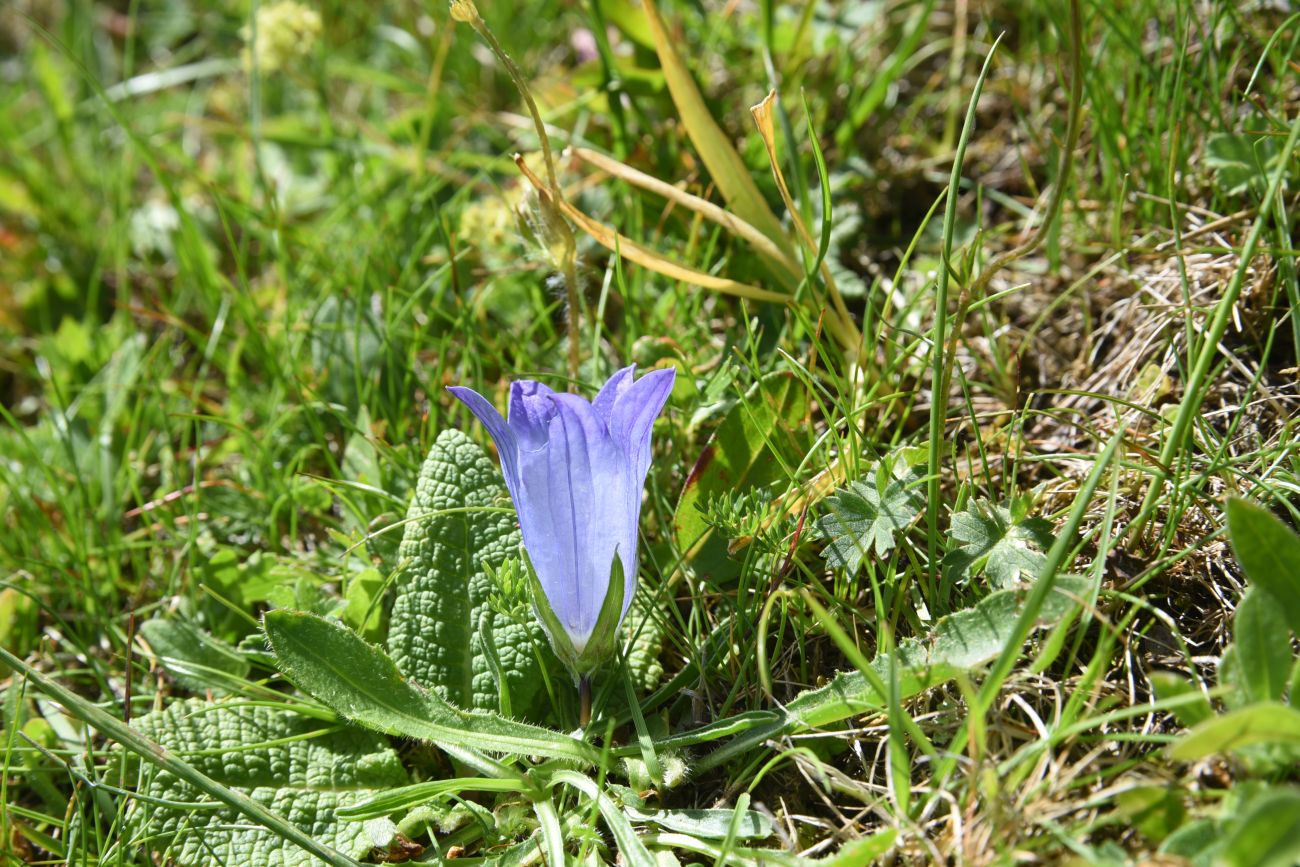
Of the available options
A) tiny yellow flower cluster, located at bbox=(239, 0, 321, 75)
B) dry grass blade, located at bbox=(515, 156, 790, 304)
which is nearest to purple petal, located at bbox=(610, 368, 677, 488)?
dry grass blade, located at bbox=(515, 156, 790, 304)

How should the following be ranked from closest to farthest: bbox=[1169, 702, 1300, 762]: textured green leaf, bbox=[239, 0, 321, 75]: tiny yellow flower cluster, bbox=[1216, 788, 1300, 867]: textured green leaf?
1. bbox=[1216, 788, 1300, 867]: textured green leaf
2. bbox=[1169, 702, 1300, 762]: textured green leaf
3. bbox=[239, 0, 321, 75]: tiny yellow flower cluster

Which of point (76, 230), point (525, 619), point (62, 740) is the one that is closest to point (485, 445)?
point (525, 619)

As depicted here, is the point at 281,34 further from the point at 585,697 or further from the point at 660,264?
the point at 585,697

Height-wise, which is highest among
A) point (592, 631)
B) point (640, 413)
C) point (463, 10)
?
point (463, 10)

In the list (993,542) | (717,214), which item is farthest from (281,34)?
(993,542)

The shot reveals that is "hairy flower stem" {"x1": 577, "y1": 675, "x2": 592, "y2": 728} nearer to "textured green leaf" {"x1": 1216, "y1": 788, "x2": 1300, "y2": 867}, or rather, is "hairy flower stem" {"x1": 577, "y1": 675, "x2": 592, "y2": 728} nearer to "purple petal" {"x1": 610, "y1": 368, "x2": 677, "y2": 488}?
"purple petal" {"x1": 610, "y1": 368, "x2": 677, "y2": 488}

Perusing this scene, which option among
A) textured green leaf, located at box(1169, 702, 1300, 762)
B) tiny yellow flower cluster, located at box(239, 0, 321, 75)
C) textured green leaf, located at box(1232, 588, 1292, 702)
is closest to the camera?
textured green leaf, located at box(1169, 702, 1300, 762)

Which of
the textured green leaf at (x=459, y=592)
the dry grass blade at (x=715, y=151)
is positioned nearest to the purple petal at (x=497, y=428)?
the textured green leaf at (x=459, y=592)
